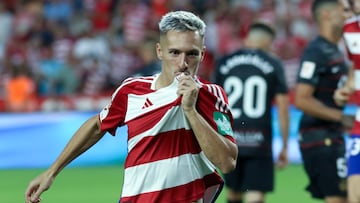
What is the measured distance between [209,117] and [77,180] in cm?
982

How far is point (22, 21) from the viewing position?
21.5 metres

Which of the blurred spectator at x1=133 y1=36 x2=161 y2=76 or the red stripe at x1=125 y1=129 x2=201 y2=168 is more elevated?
the blurred spectator at x1=133 y1=36 x2=161 y2=76

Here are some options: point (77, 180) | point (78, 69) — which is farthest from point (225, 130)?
point (78, 69)

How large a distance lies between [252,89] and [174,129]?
4.61 metres

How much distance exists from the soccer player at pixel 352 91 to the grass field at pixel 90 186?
458cm

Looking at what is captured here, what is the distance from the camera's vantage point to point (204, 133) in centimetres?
480

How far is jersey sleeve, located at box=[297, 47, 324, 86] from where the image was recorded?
8289 millimetres

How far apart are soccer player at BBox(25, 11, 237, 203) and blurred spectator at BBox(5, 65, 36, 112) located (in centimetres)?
1243

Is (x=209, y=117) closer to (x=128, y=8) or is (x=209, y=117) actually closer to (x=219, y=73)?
(x=219, y=73)

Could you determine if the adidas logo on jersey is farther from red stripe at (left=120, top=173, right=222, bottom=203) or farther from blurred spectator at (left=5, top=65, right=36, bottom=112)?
blurred spectator at (left=5, top=65, right=36, bottom=112)

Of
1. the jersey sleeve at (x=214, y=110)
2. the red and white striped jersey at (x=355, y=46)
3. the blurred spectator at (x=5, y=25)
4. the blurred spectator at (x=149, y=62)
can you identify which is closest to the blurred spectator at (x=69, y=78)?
the blurred spectator at (x=5, y=25)

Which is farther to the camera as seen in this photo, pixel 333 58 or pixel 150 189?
pixel 333 58

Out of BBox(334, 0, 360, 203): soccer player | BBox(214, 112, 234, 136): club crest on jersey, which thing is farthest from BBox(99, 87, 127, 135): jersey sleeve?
BBox(334, 0, 360, 203): soccer player

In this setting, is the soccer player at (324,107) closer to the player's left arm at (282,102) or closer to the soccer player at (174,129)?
the player's left arm at (282,102)
